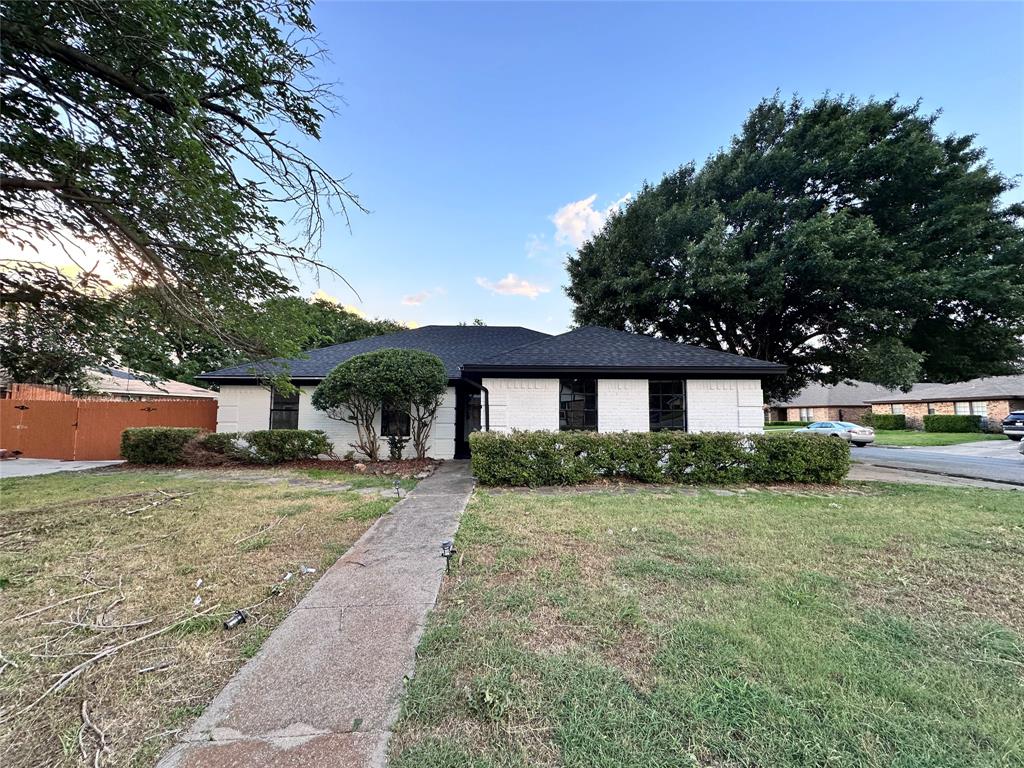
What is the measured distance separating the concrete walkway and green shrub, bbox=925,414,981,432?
122 feet

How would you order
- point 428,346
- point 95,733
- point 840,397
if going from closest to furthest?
point 95,733 → point 428,346 → point 840,397

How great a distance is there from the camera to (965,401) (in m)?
26.9

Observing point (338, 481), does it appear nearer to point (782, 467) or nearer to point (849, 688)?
point (849, 688)

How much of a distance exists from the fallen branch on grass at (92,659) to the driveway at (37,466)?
10.4m

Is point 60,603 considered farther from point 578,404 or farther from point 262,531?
point 578,404

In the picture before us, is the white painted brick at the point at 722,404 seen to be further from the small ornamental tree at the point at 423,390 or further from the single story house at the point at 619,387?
the small ornamental tree at the point at 423,390

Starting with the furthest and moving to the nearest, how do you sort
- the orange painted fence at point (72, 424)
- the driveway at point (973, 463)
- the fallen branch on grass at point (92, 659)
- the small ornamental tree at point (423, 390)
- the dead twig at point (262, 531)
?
the orange painted fence at point (72, 424) < the driveway at point (973, 463) < the small ornamental tree at point (423, 390) < the dead twig at point (262, 531) < the fallen branch on grass at point (92, 659)

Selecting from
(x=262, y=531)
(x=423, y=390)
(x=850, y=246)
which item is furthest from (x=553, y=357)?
(x=850, y=246)

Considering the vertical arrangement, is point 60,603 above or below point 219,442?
below

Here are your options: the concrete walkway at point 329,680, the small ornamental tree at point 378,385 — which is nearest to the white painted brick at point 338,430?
the small ornamental tree at point 378,385

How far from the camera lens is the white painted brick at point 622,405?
9.50 metres

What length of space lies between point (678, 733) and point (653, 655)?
566mm

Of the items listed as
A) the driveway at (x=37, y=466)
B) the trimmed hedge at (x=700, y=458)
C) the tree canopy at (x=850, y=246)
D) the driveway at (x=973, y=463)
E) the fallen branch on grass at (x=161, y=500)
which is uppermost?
the tree canopy at (x=850, y=246)

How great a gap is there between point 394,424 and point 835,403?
39392 millimetres
